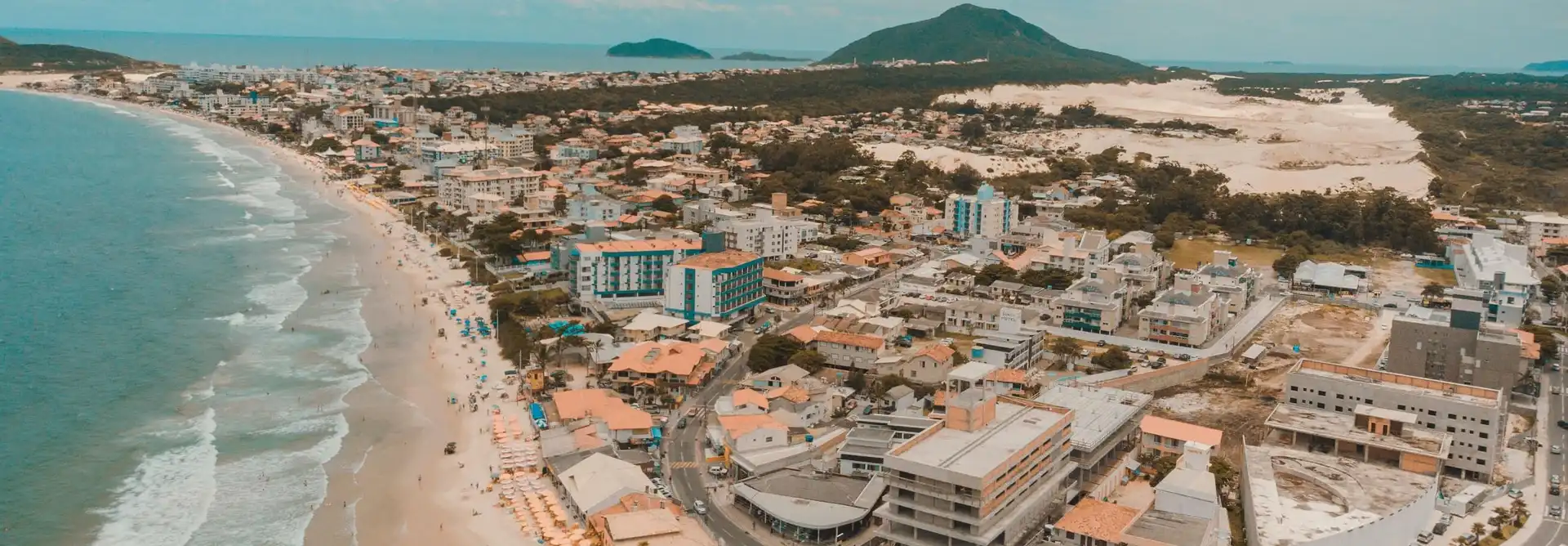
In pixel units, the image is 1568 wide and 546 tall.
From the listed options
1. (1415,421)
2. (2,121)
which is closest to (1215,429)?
(1415,421)

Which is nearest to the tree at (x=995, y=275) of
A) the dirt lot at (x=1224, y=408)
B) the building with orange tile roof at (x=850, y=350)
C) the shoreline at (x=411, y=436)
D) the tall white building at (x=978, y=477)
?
the building with orange tile roof at (x=850, y=350)

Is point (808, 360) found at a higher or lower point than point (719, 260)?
lower

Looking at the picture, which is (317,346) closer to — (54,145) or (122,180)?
(122,180)

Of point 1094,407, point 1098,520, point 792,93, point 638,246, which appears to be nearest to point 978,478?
point 1098,520

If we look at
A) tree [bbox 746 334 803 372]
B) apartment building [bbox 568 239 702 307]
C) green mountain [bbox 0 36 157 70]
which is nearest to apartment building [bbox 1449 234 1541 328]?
tree [bbox 746 334 803 372]

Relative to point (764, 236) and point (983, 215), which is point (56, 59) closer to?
point (764, 236)

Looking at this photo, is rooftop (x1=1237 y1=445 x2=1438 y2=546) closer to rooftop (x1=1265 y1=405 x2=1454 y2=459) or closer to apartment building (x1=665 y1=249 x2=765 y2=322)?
rooftop (x1=1265 y1=405 x2=1454 y2=459)

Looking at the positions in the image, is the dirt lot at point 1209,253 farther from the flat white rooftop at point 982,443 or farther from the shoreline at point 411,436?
the shoreline at point 411,436
